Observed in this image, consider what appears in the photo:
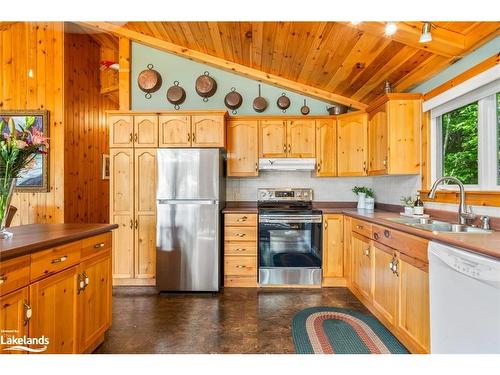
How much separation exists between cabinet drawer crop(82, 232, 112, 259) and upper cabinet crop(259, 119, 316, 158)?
7.08ft

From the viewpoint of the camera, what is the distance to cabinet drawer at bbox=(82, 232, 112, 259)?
172 cm

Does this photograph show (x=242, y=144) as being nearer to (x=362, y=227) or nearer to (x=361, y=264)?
(x=362, y=227)

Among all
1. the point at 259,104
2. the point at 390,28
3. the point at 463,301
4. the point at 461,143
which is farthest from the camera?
the point at 259,104

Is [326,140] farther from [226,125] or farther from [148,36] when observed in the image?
[148,36]

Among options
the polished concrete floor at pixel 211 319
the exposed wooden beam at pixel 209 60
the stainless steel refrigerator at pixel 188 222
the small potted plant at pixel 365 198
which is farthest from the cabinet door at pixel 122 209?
the small potted plant at pixel 365 198

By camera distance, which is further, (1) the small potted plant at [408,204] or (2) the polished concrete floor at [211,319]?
(1) the small potted plant at [408,204]

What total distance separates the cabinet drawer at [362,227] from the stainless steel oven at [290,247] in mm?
403

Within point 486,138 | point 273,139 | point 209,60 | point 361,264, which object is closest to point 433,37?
point 486,138

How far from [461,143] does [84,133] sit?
4.99m

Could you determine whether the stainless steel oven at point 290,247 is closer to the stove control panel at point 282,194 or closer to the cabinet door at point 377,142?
the stove control panel at point 282,194

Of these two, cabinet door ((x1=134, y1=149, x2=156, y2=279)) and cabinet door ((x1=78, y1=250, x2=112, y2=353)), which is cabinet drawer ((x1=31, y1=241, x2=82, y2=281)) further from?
cabinet door ((x1=134, y1=149, x2=156, y2=279))

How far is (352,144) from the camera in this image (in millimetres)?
3545

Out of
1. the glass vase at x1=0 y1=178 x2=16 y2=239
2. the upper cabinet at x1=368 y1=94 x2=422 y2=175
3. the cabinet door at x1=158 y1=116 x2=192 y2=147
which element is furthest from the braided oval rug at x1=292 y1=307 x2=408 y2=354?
the cabinet door at x1=158 y1=116 x2=192 y2=147

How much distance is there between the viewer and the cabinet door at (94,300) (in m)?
1.68
